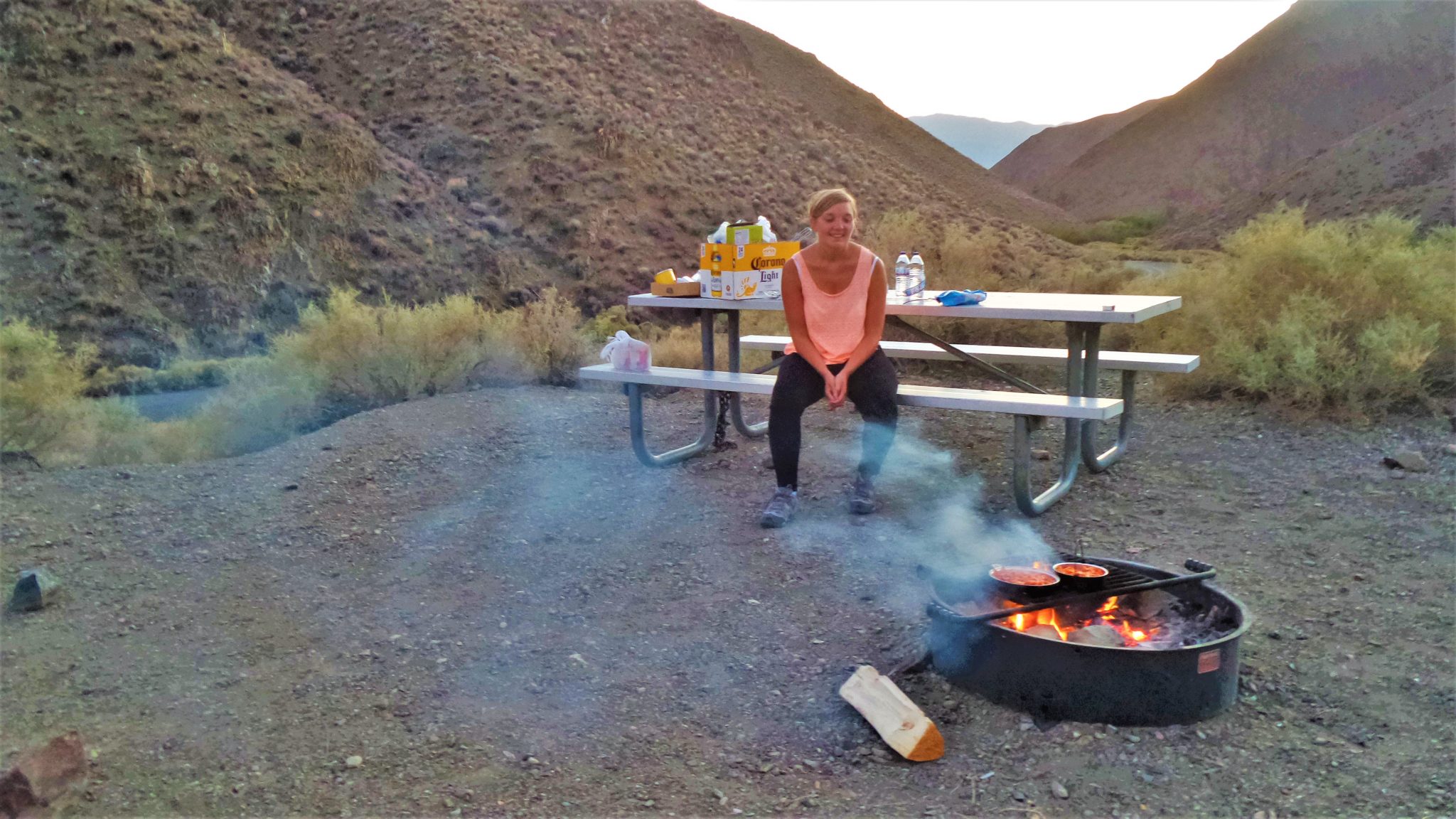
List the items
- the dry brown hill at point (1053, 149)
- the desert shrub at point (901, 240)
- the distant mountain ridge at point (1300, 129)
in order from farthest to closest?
the dry brown hill at point (1053, 149) < the distant mountain ridge at point (1300, 129) < the desert shrub at point (901, 240)

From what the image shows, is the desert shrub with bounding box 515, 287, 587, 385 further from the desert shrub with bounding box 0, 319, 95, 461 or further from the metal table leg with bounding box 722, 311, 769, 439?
the desert shrub with bounding box 0, 319, 95, 461

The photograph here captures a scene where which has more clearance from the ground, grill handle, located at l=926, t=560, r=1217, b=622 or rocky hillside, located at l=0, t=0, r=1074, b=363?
rocky hillside, located at l=0, t=0, r=1074, b=363

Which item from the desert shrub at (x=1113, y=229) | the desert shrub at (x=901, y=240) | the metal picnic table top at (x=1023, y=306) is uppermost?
the desert shrub at (x=1113, y=229)

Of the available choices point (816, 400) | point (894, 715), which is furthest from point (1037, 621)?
point (816, 400)

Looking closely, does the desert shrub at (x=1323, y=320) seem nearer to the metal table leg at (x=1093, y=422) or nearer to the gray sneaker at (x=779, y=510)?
the metal table leg at (x=1093, y=422)

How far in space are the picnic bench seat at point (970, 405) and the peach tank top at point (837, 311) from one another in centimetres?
34

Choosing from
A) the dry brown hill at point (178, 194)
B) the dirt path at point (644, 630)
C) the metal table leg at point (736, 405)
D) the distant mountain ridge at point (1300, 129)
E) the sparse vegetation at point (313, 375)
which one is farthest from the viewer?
the distant mountain ridge at point (1300, 129)

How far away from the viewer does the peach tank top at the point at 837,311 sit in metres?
4.14

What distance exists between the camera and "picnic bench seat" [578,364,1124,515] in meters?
3.95

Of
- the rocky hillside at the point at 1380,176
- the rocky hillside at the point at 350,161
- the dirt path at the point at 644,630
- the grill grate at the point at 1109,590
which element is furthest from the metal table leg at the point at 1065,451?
the rocky hillside at the point at 1380,176

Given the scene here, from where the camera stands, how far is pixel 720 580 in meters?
3.61

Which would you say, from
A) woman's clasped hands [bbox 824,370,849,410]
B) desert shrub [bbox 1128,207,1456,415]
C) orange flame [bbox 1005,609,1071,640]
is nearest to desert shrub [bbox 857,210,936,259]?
desert shrub [bbox 1128,207,1456,415]

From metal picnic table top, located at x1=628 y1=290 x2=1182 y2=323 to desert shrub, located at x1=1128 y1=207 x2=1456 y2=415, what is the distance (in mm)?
1665

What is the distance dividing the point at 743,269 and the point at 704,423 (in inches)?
39.6
